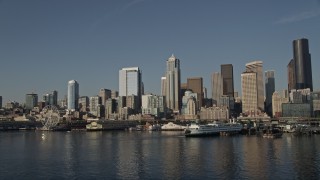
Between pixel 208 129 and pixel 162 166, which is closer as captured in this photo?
pixel 162 166

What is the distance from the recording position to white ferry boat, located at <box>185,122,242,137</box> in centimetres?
14138

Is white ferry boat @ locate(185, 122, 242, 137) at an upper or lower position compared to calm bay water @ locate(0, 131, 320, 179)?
upper

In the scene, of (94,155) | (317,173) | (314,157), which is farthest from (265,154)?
(94,155)

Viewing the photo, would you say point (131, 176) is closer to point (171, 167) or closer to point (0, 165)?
point (171, 167)

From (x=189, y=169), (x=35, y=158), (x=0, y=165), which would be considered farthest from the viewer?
(x=35, y=158)

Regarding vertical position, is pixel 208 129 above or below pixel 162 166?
above

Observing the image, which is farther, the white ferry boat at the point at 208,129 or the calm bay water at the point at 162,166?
the white ferry boat at the point at 208,129

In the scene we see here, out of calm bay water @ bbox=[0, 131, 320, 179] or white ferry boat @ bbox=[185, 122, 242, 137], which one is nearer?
calm bay water @ bbox=[0, 131, 320, 179]

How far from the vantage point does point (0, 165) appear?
59.6 m

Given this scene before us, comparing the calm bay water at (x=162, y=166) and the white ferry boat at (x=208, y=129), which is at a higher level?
the white ferry boat at (x=208, y=129)

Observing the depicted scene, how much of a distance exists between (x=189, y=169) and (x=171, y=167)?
118 inches

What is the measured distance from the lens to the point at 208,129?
483ft

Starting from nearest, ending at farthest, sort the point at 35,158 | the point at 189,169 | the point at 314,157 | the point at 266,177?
the point at 266,177
the point at 189,169
the point at 314,157
the point at 35,158

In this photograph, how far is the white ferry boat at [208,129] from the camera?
141 metres
